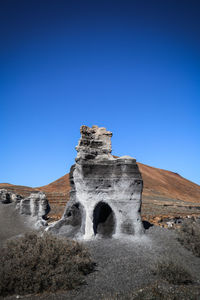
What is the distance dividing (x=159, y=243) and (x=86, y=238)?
10.9ft

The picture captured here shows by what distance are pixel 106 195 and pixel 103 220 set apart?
1319 millimetres

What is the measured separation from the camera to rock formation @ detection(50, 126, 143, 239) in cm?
1071

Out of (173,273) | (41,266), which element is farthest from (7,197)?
(173,273)

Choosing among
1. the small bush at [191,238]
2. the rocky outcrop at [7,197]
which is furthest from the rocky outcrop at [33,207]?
the small bush at [191,238]

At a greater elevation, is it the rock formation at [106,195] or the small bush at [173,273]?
the rock formation at [106,195]

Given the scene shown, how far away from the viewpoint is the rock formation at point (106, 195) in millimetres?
10711

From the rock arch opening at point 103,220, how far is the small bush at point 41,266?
3.33 meters

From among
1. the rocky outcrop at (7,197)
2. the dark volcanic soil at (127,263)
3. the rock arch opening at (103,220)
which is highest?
the rocky outcrop at (7,197)

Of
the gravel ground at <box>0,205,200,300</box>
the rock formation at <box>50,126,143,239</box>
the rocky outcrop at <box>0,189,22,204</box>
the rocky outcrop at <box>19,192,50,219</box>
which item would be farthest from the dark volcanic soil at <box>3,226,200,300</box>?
the rocky outcrop at <box>0,189,22,204</box>

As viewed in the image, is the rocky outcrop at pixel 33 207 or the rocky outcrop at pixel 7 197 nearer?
the rocky outcrop at pixel 33 207

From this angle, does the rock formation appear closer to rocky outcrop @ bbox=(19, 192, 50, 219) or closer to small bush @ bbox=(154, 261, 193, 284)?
small bush @ bbox=(154, 261, 193, 284)

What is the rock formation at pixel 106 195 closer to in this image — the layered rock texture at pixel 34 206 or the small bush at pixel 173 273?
the small bush at pixel 173 273

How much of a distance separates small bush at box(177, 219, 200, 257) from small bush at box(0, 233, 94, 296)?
5.24m

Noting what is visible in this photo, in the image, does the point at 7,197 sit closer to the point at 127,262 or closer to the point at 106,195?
the point at 106,195
